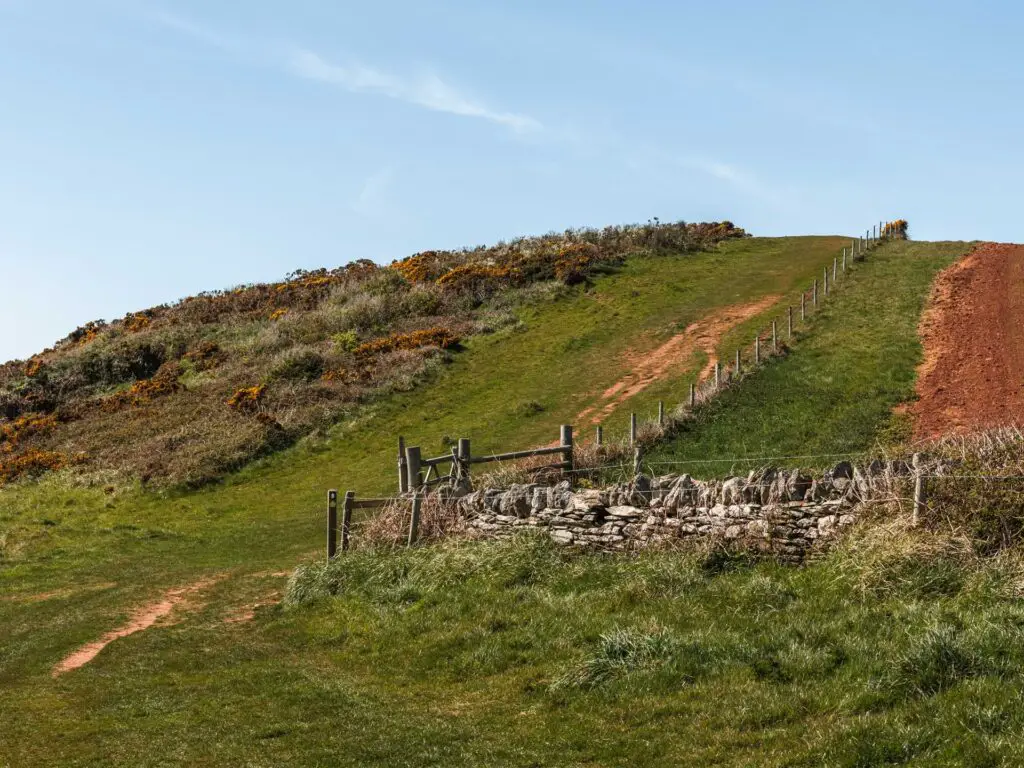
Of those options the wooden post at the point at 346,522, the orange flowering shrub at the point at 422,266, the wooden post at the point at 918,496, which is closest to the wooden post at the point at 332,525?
the wooden post at the point at 346,522

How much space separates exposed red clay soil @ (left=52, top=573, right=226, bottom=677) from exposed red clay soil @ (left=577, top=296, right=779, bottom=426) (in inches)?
641

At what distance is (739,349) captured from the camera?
38812 mm

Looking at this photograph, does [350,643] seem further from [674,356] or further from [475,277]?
[475,277]

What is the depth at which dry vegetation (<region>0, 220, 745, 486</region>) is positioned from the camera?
4109cm

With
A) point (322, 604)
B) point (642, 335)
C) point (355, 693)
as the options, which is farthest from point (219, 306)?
point (355, 693)

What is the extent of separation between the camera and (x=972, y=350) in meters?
34.8

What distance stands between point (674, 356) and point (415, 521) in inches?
889

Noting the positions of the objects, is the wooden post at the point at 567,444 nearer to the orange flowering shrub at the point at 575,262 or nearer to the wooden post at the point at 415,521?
the wooden post at the point at 415,521

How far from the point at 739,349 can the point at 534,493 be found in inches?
863

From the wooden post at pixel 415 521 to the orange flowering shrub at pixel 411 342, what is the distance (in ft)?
89.0

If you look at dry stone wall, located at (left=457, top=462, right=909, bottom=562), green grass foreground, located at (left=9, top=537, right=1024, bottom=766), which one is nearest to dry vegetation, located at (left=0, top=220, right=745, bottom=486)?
dry stone wall, located at (left=457, top=462, right=909, bottom=562)

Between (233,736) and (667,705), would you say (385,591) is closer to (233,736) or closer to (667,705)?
(233,736)

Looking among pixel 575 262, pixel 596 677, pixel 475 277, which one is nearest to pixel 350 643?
pixel 596 677

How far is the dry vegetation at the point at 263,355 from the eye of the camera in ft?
135
